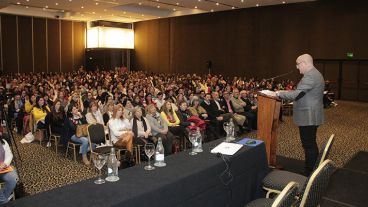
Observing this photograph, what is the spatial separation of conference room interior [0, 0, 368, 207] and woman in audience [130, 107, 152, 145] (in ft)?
0.47

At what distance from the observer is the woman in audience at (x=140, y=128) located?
6.08m

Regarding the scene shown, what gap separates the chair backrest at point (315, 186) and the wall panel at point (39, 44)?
22714mm

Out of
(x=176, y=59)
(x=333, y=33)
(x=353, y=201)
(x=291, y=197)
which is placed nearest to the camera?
(x=291, y=197)

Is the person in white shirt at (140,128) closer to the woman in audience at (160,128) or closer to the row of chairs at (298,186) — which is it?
the woman in audience at (160,128)

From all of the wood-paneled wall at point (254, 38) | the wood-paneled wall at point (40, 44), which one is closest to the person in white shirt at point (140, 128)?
the wood-paneled wall at point (254, 38)

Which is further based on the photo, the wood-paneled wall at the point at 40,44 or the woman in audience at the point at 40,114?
the wood-paneled wall at the point at 40,44

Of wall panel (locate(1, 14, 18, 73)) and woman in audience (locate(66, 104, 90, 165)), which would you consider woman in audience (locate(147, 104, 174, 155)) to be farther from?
wall panel (locate(1, 14, 18, 73))

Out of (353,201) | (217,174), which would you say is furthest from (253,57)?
(217,174)

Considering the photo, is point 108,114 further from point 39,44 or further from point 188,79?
point 39,44

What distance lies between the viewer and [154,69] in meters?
24.4

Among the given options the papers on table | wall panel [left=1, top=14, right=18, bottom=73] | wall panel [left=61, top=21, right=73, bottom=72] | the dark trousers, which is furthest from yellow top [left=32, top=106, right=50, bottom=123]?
wall panel [left=61, top=21, right=73, bottom=72]

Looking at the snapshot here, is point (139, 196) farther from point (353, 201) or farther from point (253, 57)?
point (253, 57)

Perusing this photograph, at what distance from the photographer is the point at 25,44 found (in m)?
21.6

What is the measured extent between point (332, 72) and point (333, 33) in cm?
188
